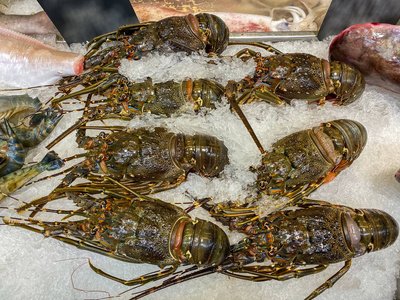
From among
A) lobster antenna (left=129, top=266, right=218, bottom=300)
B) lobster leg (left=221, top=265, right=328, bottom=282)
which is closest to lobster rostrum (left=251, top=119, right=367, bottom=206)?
lobster leg (left=221, top=265, right=328, bottom=282)

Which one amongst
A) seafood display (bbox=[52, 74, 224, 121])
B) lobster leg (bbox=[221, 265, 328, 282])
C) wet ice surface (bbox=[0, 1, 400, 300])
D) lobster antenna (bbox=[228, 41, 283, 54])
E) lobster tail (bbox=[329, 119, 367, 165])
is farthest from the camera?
lobster antenna (bbox=[228, 41, 283, 54])

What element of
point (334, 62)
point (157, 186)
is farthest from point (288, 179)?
point (334, 62)

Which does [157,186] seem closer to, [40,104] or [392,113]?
[40,104]

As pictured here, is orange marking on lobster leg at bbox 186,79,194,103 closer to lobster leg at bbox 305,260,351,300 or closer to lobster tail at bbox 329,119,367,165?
lobster tail at bbox 329,119,367,165

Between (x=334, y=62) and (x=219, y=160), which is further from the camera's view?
(x=334, y=62)

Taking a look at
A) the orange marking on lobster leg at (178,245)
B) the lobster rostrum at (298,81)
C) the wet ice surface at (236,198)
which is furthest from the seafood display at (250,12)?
the orange marking on lobster leg at (178,245)

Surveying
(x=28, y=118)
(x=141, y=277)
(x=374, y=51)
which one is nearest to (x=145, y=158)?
(x=141, y=277)

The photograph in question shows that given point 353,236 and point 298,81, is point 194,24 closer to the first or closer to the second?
point 298,81
